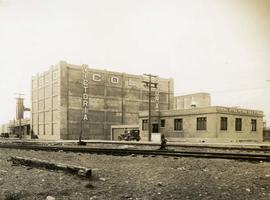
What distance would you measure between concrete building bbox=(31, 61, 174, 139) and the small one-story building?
11.5 metres

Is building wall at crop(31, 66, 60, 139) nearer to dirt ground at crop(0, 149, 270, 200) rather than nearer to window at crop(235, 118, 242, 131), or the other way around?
window at crop(235, 118, 242, 131)

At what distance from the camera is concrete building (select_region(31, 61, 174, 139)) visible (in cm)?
5066

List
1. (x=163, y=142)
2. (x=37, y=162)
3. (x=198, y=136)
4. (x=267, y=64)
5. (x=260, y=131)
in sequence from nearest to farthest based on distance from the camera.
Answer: (x=267, y=64), (x=37, y=162), (x=163, y=142), (x=198, y=136), (x=260, y=131)


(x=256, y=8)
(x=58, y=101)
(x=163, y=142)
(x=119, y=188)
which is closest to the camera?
(x=256, y=8)

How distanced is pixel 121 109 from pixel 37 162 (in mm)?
45495

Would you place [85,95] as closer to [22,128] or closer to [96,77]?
[96,77]

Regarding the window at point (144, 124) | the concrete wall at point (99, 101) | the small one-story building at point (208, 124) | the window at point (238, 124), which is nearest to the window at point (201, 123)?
the small one-story building at point (208, 124)

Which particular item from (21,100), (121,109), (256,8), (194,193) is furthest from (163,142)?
(21,100)

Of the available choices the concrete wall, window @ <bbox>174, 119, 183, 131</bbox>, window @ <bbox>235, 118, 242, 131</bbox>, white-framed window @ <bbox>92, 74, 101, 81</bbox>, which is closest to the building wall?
the concrete wall

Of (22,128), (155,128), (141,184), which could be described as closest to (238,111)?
(155,128)

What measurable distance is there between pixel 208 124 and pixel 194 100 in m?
29.8

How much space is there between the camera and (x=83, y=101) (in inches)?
2057

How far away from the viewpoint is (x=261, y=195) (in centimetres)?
624

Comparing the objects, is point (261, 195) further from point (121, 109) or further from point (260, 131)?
point (121, 109)
